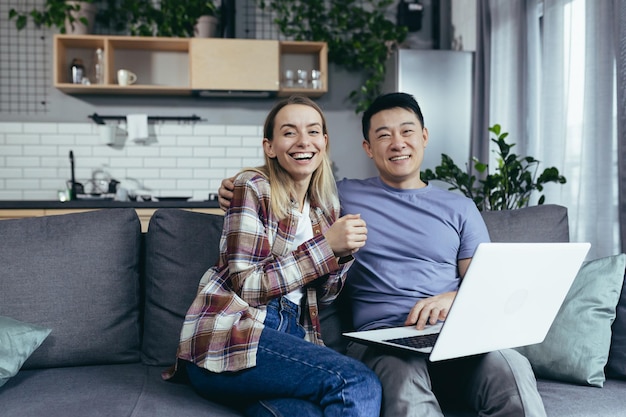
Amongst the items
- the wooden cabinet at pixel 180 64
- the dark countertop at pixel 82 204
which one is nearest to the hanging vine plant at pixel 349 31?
the wooden cabinet at pixel 180 64

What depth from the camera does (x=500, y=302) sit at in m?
1.42

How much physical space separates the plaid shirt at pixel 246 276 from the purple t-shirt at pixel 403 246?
16 centimetres

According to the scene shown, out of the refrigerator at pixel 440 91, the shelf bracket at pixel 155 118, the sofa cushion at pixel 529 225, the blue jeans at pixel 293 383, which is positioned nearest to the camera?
the blue jeans at pixel 293 383

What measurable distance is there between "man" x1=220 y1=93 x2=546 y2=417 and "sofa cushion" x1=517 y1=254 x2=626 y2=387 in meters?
0.26

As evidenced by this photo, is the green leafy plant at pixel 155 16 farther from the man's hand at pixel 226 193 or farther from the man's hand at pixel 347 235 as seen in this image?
the man's hand at pixel 347 235

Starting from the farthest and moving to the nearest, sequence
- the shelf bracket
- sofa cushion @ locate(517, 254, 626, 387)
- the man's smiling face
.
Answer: the shelf bracket, the man's smiling face, sofa cushion @ locate(517, 254, 626, 387)

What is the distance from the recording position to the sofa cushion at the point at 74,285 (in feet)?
6.03

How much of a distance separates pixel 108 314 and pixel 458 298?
3.47ft

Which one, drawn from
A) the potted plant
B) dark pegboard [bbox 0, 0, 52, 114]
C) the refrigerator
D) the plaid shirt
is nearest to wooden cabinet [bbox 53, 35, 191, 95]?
the potted plant

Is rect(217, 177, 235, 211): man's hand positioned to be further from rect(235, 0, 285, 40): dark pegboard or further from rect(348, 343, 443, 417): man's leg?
rect(235, 0, 285, 40): dark pegboard

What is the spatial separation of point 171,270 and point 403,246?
0.69 m

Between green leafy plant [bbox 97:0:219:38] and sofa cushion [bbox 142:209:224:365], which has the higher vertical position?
green leafy plant [bbox 97:0:219:38]

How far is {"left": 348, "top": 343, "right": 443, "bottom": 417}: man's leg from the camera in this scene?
150cm

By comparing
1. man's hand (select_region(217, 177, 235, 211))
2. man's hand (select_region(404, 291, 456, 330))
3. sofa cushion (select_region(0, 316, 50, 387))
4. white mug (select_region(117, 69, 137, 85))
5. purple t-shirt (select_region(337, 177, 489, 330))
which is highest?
white mug (select_region(117, 69, 137, 85))
